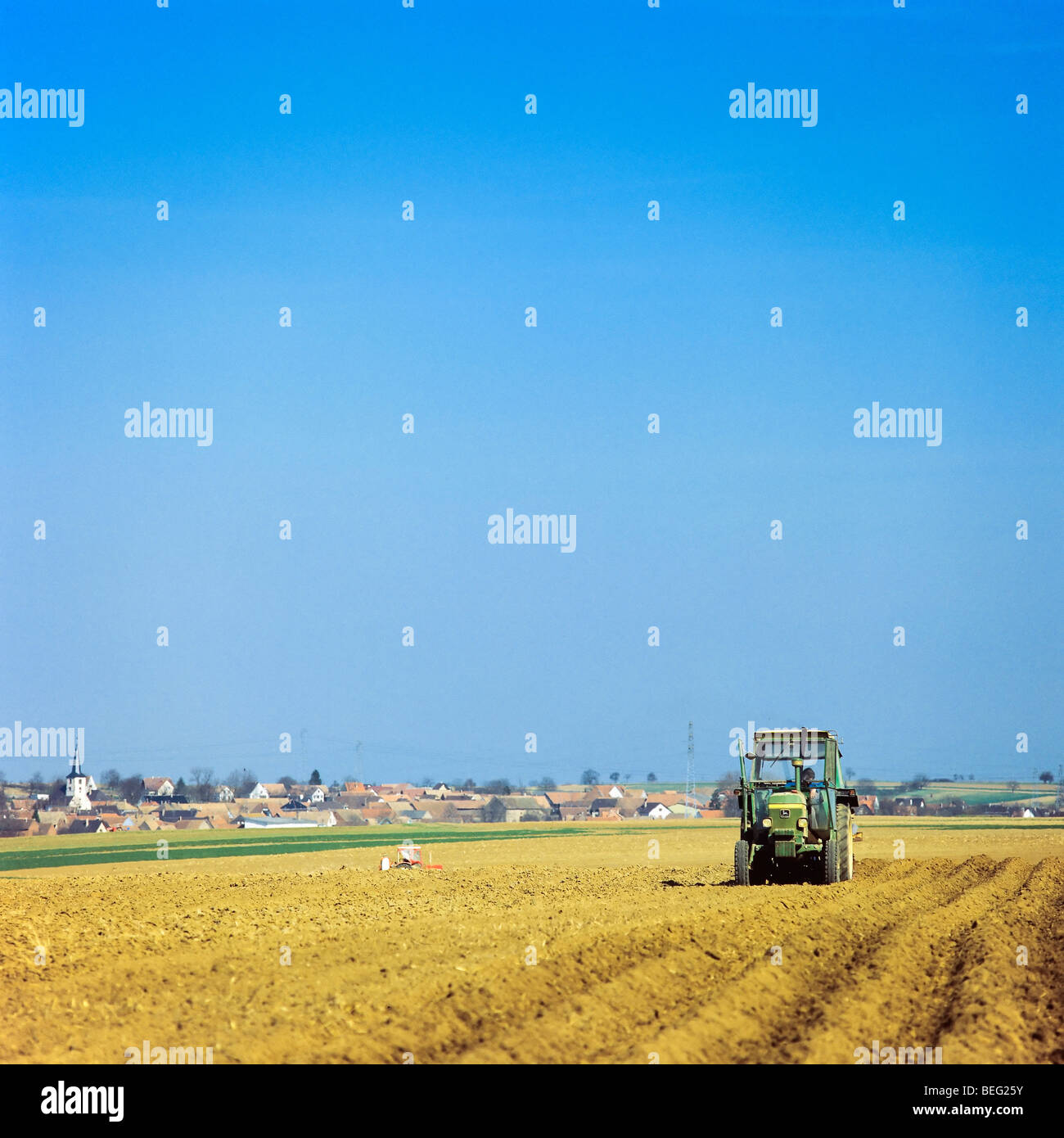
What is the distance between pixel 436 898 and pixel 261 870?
17.4 m

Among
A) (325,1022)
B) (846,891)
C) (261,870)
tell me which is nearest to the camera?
(325,1022)

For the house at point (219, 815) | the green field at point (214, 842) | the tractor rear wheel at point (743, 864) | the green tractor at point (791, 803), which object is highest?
the green tractor at point (791, 803)

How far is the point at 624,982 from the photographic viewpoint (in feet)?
43.3

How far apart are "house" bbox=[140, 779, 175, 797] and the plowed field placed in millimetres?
126615

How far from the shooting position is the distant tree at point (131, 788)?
139 metres

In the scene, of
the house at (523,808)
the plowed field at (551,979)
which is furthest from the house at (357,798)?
the plowed field at (551,979)

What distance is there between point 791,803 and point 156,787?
449 feet

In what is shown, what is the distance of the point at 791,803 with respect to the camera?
23625 millimetres

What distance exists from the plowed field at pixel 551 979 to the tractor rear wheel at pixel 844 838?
1.80 m

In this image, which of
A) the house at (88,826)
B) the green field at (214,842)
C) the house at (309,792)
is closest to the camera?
the green field at (214,842)

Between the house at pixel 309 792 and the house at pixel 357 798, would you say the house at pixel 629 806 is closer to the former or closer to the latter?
the house at pixel 357 798

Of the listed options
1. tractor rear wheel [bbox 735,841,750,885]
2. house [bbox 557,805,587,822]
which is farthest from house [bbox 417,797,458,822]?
tractor rear wheel [bbox 735,841,750,885]
